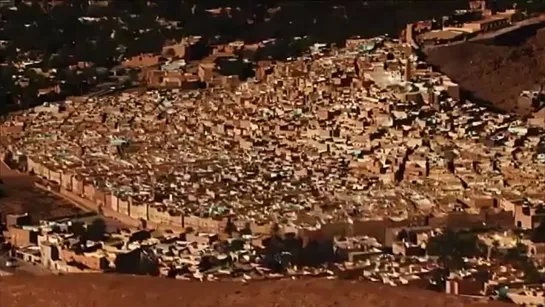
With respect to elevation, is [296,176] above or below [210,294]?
below

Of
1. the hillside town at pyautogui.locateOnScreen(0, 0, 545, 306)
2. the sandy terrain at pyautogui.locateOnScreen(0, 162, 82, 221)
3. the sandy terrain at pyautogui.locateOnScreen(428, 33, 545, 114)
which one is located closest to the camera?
the hillside town at pyautogui.locateOnScreen(0, 0, 545, 306)

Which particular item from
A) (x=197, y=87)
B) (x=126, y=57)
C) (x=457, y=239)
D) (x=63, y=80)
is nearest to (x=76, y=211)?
(x=457, y=239)

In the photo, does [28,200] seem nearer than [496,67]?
Yes

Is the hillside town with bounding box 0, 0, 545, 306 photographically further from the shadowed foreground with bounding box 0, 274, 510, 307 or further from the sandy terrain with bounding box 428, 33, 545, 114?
the shadowed foreground with bounding box 0, 274, 510, 307

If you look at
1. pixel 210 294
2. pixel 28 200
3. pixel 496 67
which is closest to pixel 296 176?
pixel 28 200

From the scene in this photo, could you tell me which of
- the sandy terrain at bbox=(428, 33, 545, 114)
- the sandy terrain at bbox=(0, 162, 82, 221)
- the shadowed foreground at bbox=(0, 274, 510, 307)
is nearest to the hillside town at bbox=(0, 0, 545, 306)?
the sandy terrain at bbox=(0, 162, 82, 221)

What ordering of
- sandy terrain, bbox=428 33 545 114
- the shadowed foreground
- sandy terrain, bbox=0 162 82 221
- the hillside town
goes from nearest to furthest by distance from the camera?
the shadowed foreground → the hillside town → sandy terrain, bbox=0 162 82 221 → sandy terrain, bbox=428 33 545 114

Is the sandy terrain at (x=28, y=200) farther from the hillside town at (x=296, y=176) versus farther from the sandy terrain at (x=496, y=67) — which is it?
the sandy terrain at (x=496, y=67)

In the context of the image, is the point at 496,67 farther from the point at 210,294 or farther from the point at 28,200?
the point at 210,294
